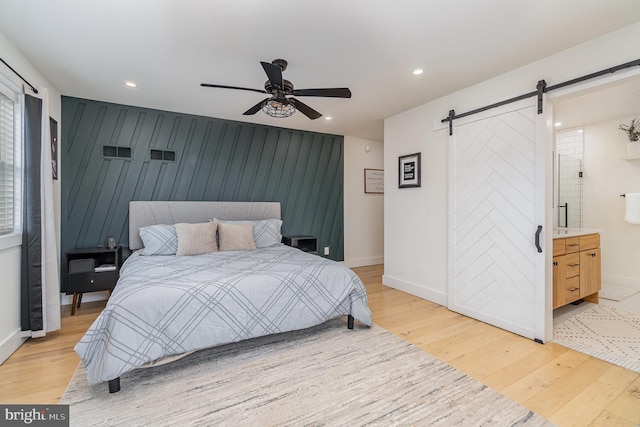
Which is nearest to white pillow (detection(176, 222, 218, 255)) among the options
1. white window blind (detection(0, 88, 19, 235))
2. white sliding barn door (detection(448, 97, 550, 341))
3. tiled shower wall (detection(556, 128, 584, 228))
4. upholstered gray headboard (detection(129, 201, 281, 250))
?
upholstered gray headboard (detection(129, 201, 281, 250))

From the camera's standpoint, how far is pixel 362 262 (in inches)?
221

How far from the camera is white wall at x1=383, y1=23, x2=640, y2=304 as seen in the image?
2367 millimetres

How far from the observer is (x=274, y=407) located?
1.75 metres

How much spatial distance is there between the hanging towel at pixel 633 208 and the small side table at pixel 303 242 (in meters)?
4.36

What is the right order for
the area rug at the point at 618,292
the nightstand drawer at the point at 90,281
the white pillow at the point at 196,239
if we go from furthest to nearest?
the area rug at the point at 618,292 < the white pillow at the point at 196,239 < the nightstand drawer at the point at 90,281

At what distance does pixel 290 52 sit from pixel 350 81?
0.80m

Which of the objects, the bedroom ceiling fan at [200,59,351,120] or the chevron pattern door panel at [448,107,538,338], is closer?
the bedroom ceiling fan at [200,59,351,120]

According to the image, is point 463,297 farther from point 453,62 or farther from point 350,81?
point 350,81

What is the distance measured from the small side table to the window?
296 centimetres

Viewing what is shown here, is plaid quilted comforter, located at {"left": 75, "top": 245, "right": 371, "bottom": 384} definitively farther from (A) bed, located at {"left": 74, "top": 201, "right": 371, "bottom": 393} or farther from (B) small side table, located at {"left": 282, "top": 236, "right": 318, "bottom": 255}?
(B) small side table, located at {"left": 282, "top": 236, "right": 318, "bottom": 255}

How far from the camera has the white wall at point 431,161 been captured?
93.2 inches

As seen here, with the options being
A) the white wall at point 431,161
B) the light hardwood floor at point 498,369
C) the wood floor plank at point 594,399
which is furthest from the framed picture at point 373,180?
the wood floor plank at point 594,399

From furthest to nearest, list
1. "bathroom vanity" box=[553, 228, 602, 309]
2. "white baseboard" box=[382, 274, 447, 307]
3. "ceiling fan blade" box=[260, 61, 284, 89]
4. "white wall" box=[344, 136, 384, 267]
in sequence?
"white wall" box=[344, 136, 384, 267], "white baseboard" box=[382, 274, 447, 307], "bathroom vanity" box=[553, 228, 602, 309], "ceiling fan blade" box=[260, 61, 284, 89]

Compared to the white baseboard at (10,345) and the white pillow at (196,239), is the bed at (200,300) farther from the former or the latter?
the white baseboard at (10,345)
